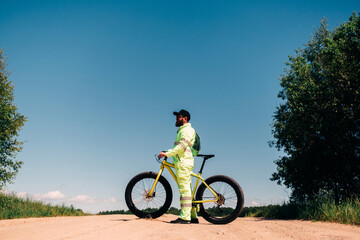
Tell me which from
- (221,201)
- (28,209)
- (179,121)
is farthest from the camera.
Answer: (28,209)

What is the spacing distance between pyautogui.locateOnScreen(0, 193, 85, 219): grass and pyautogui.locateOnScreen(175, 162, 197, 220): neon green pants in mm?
6637

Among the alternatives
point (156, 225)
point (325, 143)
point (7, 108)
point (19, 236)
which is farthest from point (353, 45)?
point (7, 108)

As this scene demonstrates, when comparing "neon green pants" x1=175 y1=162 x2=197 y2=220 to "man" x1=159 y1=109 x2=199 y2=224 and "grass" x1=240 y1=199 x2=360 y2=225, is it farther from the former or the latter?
"grass" x1=240 y1=199 x2=360 y2=225

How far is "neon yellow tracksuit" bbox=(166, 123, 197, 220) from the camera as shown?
720 centimetres

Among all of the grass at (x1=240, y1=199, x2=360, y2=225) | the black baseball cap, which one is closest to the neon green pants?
the black baseball cap

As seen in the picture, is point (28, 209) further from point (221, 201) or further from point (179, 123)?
point (221, 201)

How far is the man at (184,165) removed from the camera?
718 cm

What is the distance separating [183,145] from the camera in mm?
7316

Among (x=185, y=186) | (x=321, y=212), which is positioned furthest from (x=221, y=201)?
(x=321, y=212)

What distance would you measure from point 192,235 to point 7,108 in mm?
18307

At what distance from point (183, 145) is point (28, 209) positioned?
8.17m

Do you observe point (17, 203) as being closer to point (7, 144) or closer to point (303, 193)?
point (7, 144)

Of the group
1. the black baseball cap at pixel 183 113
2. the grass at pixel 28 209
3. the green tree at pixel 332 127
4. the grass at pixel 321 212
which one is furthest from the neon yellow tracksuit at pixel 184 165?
the green tree at pixel 332 127

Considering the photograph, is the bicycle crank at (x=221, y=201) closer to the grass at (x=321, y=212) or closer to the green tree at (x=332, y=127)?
the grass at (x=321, y=212)
